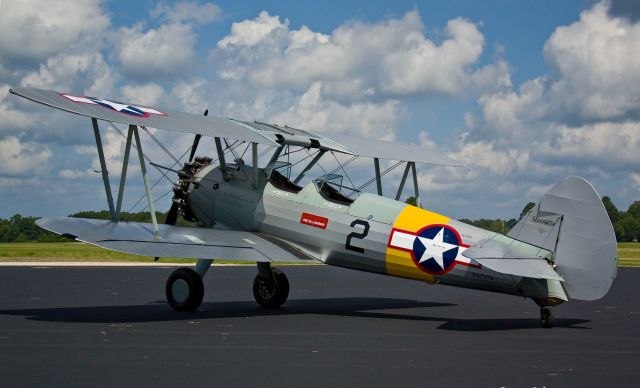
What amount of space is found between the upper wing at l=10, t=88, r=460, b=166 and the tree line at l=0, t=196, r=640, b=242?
157 centimetres

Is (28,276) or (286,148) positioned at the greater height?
(286,148)

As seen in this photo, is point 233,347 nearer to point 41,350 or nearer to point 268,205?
point 41,350

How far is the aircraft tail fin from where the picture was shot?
11.5 metres

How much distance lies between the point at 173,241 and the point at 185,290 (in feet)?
4.46

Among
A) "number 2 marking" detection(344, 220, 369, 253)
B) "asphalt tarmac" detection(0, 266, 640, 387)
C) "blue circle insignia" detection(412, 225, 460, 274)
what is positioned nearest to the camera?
"asphalt tarmac" detection(0, 266, 640, 387)

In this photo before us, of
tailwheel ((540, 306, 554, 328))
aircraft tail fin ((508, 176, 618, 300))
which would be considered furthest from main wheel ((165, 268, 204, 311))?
tailwheel ((540, 306, 554, 328))

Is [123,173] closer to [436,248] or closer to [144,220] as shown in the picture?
[436,248]

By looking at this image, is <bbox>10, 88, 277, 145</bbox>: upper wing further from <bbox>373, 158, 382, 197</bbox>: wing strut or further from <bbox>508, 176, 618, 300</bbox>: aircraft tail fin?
<bbox>508, 176, 618, 300</bbox>: aircraft tail fin

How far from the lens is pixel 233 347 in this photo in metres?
10.0

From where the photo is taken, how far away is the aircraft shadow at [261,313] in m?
13.0

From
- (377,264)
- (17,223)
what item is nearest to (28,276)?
(377,264)

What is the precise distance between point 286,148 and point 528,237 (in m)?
5.07

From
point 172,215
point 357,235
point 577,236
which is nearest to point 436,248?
point 357,235

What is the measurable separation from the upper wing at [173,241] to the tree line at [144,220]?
15.7 inches
